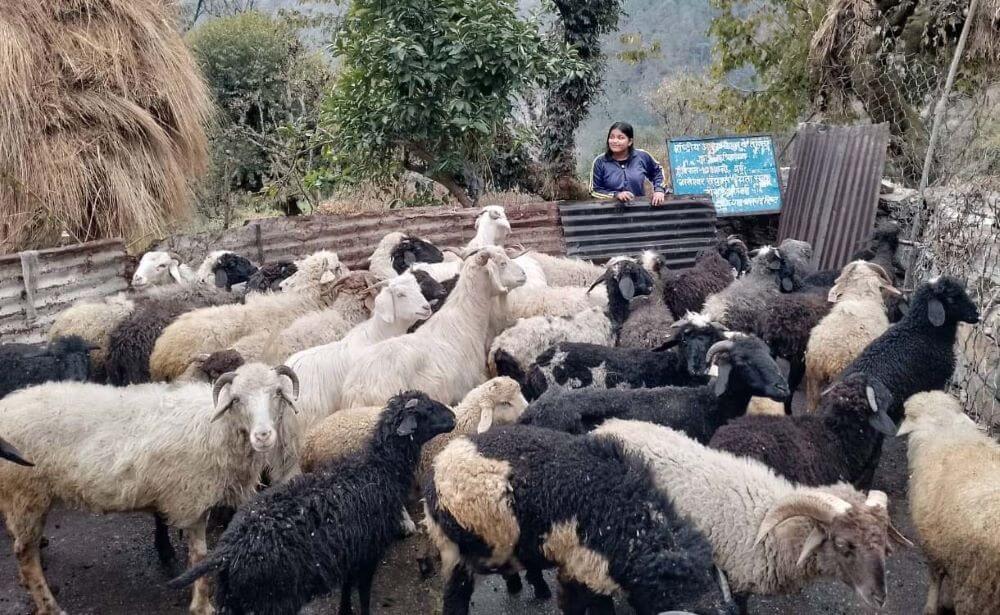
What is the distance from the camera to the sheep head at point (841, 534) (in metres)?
3.27

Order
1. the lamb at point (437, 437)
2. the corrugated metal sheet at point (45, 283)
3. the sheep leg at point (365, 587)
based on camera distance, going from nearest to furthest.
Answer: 1. the sheep leg at point (365, 587)
2. the lamb at point (437, 437)
3. the corrugated metal sheet at point (45, 283)

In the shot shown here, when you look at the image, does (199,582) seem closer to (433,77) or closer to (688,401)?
(688,401)

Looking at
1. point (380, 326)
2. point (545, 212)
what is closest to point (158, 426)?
point (380, 326)

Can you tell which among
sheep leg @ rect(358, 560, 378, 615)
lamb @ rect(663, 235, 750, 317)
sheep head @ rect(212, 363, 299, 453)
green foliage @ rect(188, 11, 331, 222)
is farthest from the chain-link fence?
green foliage @ rect(188, 11, 331, 222)

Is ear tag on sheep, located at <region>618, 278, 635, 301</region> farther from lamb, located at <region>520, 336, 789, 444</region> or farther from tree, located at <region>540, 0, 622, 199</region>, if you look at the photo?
tree, located at <region>540, 0, 622, 199</region>

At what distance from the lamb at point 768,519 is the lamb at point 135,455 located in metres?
1.92

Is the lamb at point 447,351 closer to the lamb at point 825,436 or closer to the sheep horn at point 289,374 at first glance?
the sheep horn at point 289,374

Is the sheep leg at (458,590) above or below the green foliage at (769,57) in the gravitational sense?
below

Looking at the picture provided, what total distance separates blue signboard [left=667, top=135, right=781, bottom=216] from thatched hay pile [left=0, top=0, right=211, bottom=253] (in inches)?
228

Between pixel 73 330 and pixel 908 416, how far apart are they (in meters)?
6.09

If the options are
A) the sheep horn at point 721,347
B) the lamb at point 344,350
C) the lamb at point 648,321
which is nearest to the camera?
the sheep horn at point 721,347

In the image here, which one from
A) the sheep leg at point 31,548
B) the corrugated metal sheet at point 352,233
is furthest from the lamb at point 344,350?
the corrugated metal sheet at point 352,233

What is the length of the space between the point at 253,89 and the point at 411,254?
983cm

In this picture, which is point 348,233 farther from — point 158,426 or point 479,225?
point 158,426
